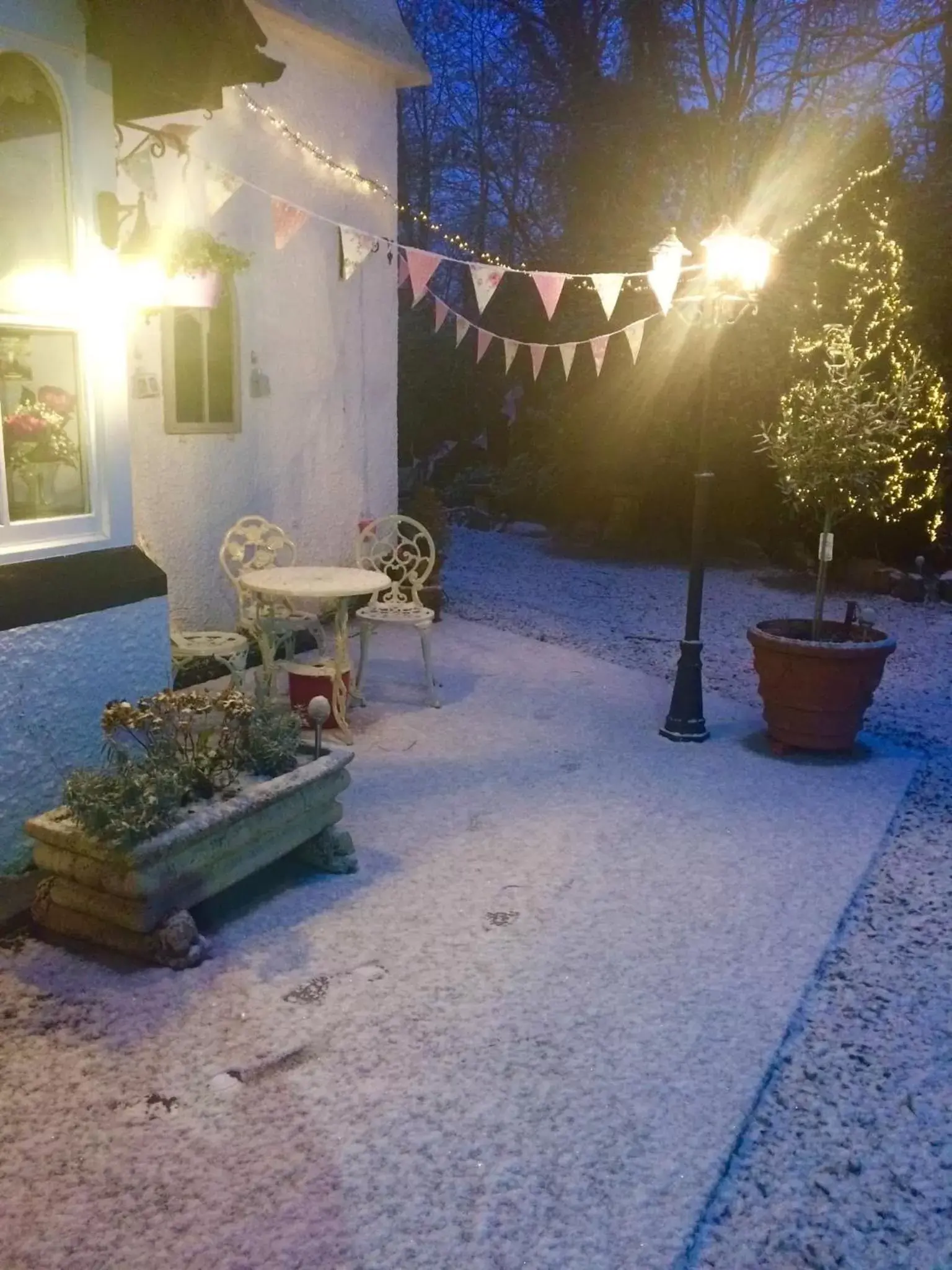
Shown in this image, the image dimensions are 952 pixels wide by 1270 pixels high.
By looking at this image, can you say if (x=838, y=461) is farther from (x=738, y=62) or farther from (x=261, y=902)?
(x=738, y=62)

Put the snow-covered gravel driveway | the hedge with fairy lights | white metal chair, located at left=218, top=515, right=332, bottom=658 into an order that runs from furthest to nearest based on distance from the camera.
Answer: the hedge with fairy lights
white metal chair, located at left=218, top=515, right=332, bottom=658
the snow-covered gravel driveway

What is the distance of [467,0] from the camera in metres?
17.9

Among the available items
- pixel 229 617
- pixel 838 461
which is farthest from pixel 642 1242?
pixel 229 617

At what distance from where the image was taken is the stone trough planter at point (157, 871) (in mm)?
3227

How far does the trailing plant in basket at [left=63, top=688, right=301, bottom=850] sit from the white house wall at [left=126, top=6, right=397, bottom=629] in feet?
8.47

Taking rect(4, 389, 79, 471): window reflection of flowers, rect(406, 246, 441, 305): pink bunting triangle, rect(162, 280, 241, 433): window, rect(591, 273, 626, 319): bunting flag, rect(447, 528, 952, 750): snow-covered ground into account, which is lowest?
rect(447, 528, 952, 750): snow-covered ground

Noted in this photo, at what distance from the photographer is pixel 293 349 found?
7.24 meters

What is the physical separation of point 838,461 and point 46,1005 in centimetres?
466

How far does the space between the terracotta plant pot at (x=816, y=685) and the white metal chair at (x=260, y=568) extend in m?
2.59

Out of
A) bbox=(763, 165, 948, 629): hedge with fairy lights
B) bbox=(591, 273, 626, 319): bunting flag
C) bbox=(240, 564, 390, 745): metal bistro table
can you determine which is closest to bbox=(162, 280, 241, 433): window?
bbox=(240, 564, 390, 745): metal bistro table

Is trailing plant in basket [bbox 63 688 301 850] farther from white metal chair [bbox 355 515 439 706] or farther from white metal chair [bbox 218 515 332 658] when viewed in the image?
white metal chair [bbox 355 515 439 706]

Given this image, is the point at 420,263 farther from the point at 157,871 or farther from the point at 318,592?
the point at 157,871

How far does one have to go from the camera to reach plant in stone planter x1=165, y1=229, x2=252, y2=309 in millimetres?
4664

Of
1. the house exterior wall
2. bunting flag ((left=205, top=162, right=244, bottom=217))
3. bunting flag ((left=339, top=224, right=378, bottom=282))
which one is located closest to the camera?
the house exterior wall
